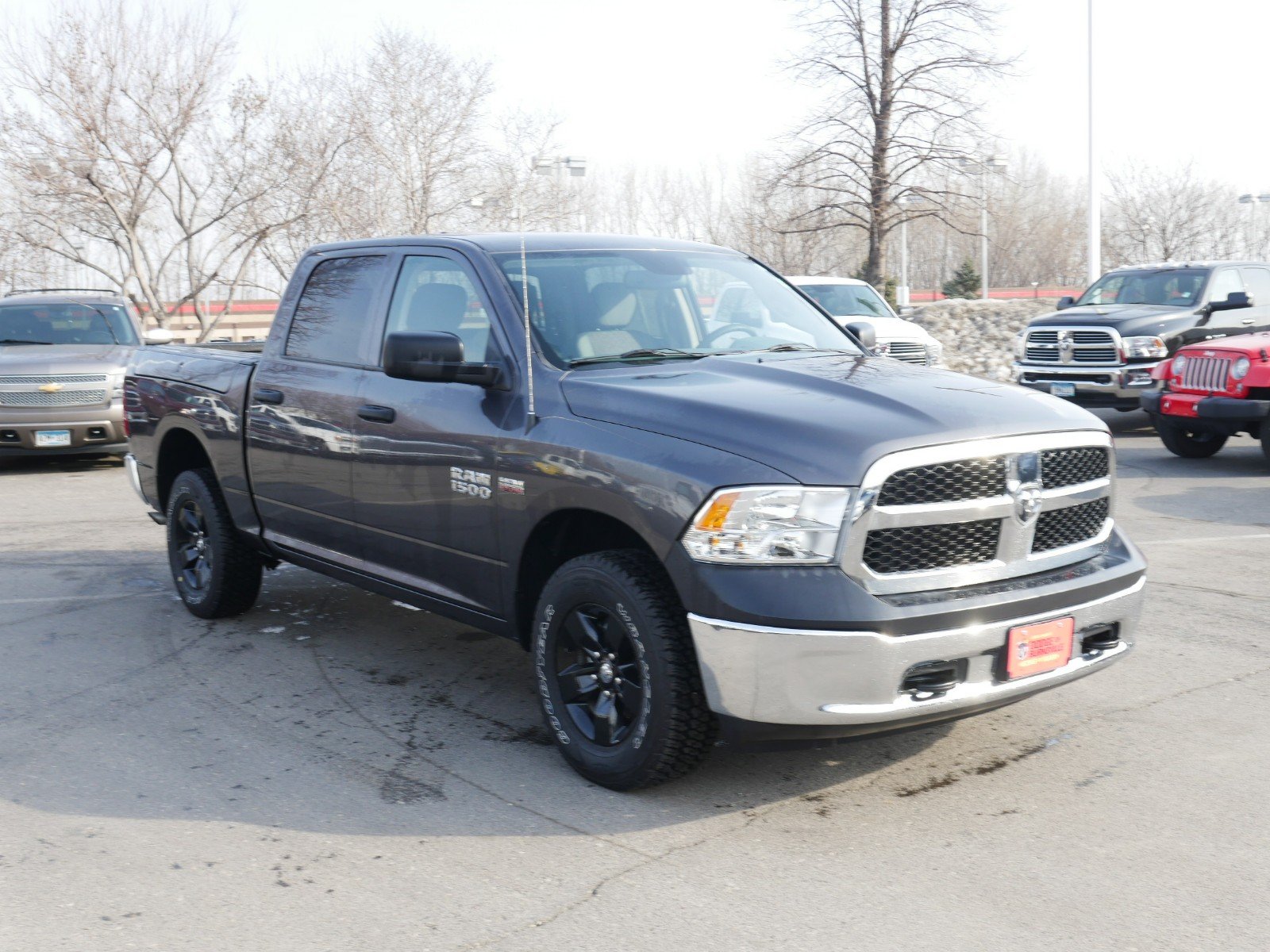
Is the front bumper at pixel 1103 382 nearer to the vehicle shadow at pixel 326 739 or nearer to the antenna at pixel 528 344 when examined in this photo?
the vehicle shadow at pixel 326 739

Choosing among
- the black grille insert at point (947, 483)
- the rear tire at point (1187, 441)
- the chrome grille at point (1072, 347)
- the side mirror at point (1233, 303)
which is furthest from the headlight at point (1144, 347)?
the black grille insert at point (947, 483)

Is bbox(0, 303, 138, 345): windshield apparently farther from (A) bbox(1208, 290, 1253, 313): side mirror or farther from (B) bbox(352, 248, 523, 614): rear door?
(A) bbox(1208, 290, 1253, 313): side mirror

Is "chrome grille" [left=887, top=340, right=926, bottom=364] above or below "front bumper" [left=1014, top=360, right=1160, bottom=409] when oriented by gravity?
above

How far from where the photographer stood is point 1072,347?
1491 cm

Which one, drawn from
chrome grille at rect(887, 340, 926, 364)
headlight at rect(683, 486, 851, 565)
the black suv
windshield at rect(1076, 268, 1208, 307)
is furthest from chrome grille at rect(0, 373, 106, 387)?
windshield at rect(1076, 268, 1208, 307)

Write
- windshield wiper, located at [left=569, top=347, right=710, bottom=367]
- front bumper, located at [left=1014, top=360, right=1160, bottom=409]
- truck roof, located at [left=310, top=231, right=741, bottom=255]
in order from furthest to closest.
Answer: front bumper, located at [left=1014, top=360, right=1160, bottom=409], truck roof, located at [left=310, top=231, right=741, bottom=255], windshield wiper, located at [left=569, top=347, right=710, bottom=367]

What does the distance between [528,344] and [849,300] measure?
12670mm

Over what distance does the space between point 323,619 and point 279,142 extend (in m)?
19.8

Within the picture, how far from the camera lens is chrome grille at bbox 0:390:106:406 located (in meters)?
12.3

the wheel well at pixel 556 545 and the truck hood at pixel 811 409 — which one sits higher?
the truck hood at pixel 811 409

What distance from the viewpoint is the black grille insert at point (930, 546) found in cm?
374

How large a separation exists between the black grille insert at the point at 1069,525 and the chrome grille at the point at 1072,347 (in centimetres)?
1090

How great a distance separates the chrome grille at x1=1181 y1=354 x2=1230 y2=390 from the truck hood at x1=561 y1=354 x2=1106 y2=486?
8.12 meters

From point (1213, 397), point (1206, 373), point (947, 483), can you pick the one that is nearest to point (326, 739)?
point (947, 483)
